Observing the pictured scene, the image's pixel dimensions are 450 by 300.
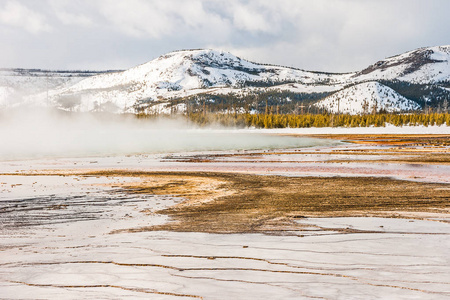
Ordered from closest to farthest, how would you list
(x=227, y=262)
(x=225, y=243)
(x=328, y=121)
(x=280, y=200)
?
1. (x=227, y=262)
2. (x=225, y=243)
3. (x=280, y=200)
4. (x=328, y=121)

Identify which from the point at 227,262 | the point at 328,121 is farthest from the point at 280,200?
the point at 328,121

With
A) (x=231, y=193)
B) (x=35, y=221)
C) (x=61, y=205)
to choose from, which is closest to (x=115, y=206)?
(x=61, y=205)

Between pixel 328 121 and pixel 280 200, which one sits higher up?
pixel 328 121

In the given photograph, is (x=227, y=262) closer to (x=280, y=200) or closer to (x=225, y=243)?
(x=225, y=243)

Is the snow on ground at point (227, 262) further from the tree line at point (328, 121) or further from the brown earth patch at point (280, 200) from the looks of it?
the tree line at point (328, 121)

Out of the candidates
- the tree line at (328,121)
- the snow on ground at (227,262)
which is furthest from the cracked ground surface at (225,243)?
the tree line at (328,121)

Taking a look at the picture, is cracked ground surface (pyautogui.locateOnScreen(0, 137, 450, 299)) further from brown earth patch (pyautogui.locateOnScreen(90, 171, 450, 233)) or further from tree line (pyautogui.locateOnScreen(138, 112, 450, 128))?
tree line (pyautogui.locateOnScreen(138, 112, 450, 128))

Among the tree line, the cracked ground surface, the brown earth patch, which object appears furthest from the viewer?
the tree line

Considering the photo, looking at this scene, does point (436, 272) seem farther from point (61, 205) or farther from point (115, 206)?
A: point (61, 205)

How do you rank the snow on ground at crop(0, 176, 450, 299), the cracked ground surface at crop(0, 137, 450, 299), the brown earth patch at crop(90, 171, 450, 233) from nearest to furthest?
the snow on ground at crop(0, 176, 450, 299) < the cracked ground surface at crop(0, 137, 450, 299) < the brown earth patch at crop(90, 171, 450, 233)

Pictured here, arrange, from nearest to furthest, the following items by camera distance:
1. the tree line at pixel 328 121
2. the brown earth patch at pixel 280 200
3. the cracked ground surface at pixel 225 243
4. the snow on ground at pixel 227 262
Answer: the snow on ground at pixel 227 262 < the cracked ground surface at pixel 225 243 < the brown earth patch at pixel 280 200 < the tree line at pixel 328 121

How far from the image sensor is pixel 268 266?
250 inches

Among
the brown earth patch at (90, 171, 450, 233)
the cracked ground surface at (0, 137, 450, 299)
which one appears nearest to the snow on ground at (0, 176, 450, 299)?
the cracked ground surface at (0, 137, 450, 299)

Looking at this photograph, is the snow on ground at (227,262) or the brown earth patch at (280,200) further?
the brown earth patch at (280,200)
